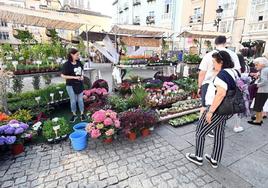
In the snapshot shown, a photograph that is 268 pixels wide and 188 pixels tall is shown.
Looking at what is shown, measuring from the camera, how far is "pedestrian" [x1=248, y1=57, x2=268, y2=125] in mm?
3703

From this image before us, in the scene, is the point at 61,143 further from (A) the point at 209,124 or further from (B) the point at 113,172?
(A) the point at 209,124

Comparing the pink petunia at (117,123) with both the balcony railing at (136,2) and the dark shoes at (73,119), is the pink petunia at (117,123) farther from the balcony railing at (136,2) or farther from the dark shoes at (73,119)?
the balcony railing at (136,2)

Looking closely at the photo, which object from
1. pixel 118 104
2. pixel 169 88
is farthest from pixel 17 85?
pixel 169 88

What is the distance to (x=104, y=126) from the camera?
3.00m

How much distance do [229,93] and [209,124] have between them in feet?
1.63

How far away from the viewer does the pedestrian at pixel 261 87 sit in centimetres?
370

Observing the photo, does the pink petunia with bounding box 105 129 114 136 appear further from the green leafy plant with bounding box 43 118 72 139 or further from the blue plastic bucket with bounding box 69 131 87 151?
the green leafy plant with bounding box 43 118 72 139

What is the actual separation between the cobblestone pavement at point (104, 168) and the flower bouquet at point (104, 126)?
0.91 ft

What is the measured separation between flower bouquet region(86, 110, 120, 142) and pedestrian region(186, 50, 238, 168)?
4.66ft

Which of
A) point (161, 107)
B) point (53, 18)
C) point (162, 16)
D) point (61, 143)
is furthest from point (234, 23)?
point (61, 143)

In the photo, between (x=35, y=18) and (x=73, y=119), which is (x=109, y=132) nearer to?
(x=73, y=119)

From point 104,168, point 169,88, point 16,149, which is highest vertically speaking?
point 169,88

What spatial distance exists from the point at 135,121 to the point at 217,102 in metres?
1.57

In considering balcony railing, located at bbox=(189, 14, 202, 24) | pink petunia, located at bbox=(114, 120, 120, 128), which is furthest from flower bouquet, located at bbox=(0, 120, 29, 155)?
balcony railing, located at bbox=(189, 14, 202, 24)
